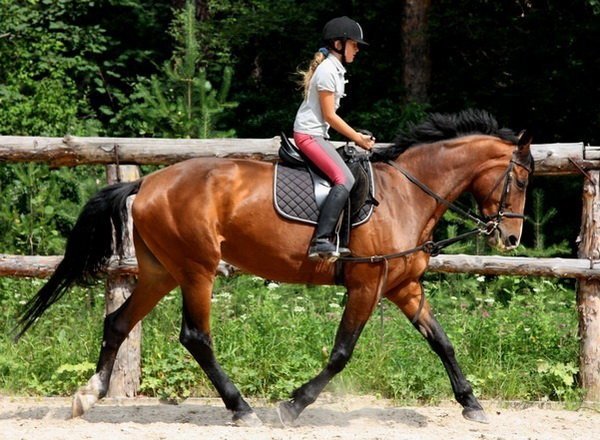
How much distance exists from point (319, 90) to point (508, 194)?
4.62 ft

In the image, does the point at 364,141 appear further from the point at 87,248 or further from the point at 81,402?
the point at 81,402

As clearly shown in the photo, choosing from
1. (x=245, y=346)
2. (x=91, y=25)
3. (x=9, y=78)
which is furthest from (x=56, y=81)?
(x=245, y=346)

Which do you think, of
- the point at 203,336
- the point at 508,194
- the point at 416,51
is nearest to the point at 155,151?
the point at 203,336

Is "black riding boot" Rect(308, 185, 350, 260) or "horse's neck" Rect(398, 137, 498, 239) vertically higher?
"horse's neck" Rect(398, 137, 498, 239)

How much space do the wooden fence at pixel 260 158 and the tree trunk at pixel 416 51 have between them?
5.38m

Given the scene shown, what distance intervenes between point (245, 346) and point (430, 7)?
6589 millimetres

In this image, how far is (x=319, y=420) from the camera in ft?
23.6

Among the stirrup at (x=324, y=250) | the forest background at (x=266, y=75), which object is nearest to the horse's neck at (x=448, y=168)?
the stirrup at (x=324, y=250)

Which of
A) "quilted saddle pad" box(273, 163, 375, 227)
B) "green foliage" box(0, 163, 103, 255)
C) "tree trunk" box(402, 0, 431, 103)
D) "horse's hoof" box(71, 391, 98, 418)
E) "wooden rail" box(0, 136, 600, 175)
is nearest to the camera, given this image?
"quilted saddle pad" box(273, 163, 375, 227)

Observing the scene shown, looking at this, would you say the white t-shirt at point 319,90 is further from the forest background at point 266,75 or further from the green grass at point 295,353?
the forest background at point 266,75

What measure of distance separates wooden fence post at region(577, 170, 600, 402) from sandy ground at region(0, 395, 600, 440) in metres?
0.30

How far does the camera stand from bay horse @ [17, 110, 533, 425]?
6.79 metres

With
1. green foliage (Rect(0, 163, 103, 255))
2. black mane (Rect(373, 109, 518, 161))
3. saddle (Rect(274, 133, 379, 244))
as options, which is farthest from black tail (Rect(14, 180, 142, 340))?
green foliage (Rect(0, 163, 103, 255))

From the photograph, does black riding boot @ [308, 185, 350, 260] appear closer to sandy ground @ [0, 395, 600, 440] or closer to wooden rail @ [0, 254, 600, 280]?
sandy ground @ [0, 395, 600, 440]
